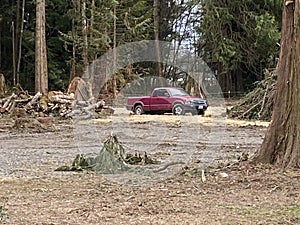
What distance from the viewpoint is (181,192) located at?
639 cm

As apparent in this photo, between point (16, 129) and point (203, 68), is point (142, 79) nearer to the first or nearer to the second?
point (203, 68)

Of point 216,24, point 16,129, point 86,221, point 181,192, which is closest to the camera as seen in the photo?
point 86,221

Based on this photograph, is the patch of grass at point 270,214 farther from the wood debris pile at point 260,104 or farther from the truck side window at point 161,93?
the truck side window at point 161,93

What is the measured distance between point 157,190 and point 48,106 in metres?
15.1

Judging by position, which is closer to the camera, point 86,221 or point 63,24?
point 86,221

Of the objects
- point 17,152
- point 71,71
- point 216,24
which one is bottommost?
point 17,152

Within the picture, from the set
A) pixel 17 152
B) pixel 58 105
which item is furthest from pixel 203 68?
pixel 17 152

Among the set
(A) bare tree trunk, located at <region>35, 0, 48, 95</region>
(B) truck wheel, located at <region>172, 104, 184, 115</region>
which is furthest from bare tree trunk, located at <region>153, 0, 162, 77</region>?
(A) bare tree trunk, located at <region>35, 0, 48, 95</region>

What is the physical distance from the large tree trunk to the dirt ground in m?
0.25

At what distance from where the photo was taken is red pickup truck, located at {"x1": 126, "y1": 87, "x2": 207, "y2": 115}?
2306 cm

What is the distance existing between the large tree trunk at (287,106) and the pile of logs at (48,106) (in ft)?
44.4

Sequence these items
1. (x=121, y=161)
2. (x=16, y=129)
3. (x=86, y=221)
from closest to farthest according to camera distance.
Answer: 1. (x=86, y=221)
2. (x=121, y=161)
3. (x=16, y=129)

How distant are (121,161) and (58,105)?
1339cm

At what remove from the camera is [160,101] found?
24094mm
